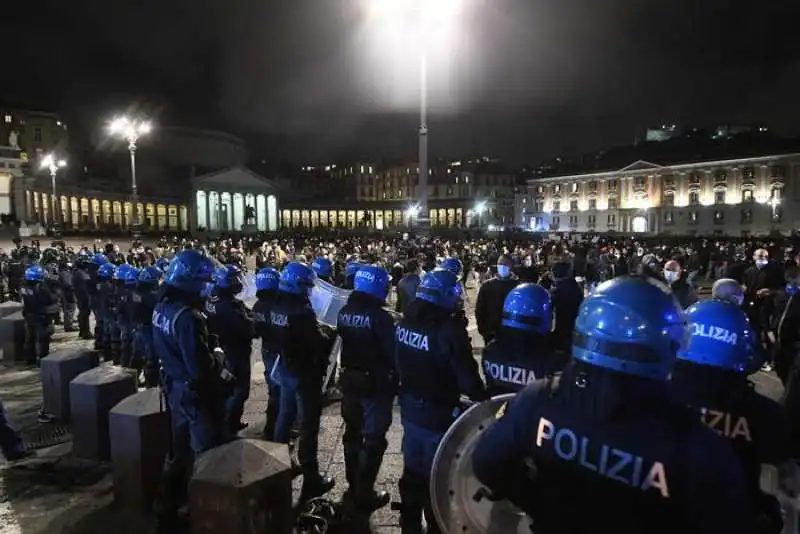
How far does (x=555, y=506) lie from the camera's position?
1.99 m

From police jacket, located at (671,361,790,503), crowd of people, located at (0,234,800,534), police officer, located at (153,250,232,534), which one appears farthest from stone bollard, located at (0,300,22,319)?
police jacket, located at (671,361,790,503)

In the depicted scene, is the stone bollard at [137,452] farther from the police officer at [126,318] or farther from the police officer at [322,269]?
the police officer at [322,269]

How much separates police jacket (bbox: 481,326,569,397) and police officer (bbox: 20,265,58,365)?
980cm

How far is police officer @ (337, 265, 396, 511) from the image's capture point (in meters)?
5.01

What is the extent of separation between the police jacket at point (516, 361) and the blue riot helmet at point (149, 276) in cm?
636

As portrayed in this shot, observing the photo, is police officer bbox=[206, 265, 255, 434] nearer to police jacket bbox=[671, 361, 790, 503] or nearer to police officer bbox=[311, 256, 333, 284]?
police officer bbox=[311, 256, 333, 284]

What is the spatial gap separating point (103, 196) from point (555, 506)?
77.5 metres

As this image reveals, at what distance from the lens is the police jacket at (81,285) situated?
13122 millimetres

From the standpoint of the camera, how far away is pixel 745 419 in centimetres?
266

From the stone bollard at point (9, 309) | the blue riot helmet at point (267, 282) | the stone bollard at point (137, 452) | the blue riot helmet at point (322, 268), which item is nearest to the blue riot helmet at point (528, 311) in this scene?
the blue riot helmet at point (267, 282)

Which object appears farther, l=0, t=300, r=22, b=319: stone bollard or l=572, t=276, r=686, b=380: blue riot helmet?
l=0, t=300, r=22, b=319: stone bollard

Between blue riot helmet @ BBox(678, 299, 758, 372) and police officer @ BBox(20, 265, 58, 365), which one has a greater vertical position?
blue riot helmet @ BBox(678, 299, 758, 372)

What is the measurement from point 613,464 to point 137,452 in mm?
4661

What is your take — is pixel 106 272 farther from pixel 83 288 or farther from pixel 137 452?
pixel 137 452
